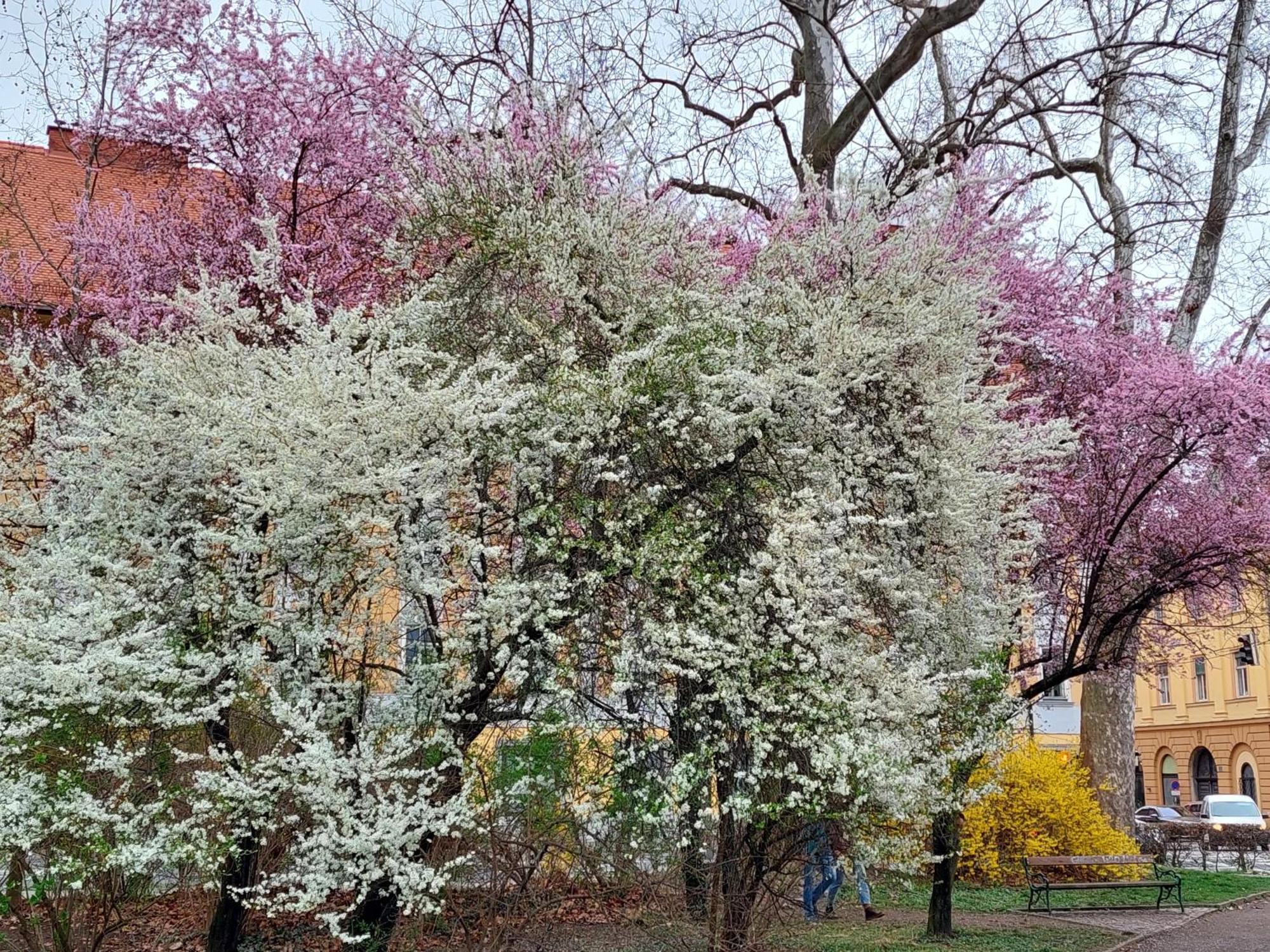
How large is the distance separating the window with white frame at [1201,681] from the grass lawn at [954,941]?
122ft

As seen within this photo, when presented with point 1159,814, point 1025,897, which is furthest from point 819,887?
point 1159,814

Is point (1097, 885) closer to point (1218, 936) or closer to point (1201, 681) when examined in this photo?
point (1218, 936)

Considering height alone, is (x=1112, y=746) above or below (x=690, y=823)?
above

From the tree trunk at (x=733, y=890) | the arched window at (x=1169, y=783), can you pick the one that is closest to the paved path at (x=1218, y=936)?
the tree trunk at (x=733, y=890)

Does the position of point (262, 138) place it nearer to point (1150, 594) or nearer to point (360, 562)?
point (360, 562)

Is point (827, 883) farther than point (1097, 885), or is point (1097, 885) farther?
point (1097, 885)

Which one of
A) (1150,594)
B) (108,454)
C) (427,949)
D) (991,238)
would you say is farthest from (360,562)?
(1150,594)

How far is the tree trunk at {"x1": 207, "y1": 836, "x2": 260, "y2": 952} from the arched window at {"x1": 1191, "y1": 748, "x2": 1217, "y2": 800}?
1750 inches

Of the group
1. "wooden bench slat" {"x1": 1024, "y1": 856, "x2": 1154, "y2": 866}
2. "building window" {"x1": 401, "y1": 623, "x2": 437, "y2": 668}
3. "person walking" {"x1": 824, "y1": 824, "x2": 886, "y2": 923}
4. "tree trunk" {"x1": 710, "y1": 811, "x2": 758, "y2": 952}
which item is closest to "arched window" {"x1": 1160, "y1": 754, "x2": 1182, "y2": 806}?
"wooden bench slat" {"x1": 1024, "y1": 856, "x2": 1154, "y2": 866}

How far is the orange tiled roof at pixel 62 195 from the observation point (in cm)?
1139

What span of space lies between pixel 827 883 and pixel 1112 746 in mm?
8509

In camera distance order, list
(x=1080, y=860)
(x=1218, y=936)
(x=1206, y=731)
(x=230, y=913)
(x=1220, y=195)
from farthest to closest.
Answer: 1. (x=1206, y=731)
2. (x=1220, y=195)
3. (x=1080, y=860)
4. (x=1218, y=936)
5. (x=230, y=913)

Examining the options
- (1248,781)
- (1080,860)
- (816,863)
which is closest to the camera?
(816,863)

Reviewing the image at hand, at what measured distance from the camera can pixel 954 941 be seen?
10680 millimetres
